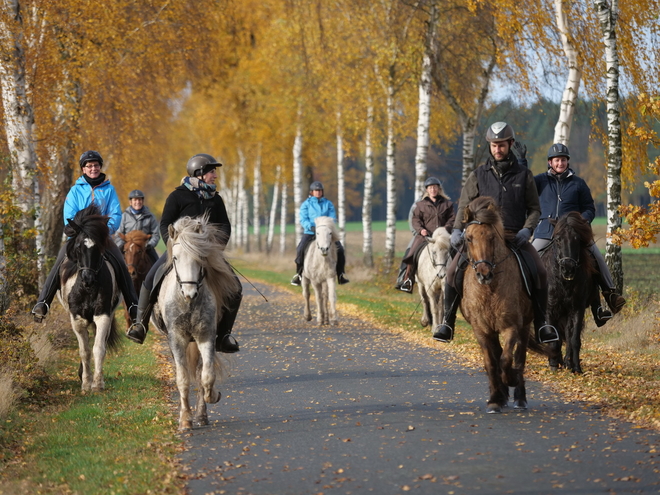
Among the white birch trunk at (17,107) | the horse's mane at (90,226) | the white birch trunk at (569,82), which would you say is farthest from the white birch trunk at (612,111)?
the white birch trunk at (17,107)

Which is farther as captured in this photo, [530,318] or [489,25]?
[489,25]

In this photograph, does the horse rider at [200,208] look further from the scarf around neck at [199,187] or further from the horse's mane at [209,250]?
the horse's mane at [209,250]

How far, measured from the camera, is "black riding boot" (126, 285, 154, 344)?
970 cm

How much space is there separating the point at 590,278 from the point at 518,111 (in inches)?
576

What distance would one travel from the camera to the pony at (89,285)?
36.0 ft

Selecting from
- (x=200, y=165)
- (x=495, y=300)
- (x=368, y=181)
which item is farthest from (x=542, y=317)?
(x=368, y=181)

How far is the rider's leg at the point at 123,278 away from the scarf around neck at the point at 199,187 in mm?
2368

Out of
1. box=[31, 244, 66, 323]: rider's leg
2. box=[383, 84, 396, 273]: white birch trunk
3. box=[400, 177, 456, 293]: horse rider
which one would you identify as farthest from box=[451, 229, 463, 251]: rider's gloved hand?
box=[383, 84, 396, 273]: white birch trunk

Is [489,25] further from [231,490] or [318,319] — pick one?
[231,490]

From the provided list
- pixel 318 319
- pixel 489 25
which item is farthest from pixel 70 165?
pixel 489 25

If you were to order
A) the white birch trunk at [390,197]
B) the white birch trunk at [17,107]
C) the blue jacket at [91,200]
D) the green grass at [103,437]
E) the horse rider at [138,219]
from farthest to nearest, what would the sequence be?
the white birch trunk at [390,197]
the horse rider at [138,219]
the white birch trunk at [17,107]
the blue jacket at [91,200]
the green grass at [103,437]

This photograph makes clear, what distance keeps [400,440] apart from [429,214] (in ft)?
31.0

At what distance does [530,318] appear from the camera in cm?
934

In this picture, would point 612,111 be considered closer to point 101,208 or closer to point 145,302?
point 101,208
